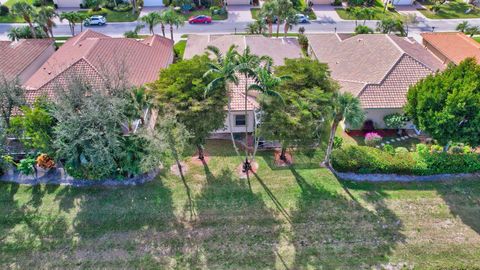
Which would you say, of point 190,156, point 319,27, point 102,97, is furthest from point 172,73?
point 319,27

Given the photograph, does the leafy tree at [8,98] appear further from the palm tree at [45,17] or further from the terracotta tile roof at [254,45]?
the palm tree at [45,17]

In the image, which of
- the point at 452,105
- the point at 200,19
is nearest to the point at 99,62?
the point at 200,19

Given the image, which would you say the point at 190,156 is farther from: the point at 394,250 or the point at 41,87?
the point at 394,250

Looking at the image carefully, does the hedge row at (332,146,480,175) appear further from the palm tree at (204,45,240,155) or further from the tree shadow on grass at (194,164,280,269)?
the palm tree at (204,45,240,155)

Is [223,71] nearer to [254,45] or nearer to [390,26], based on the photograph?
[254,45]

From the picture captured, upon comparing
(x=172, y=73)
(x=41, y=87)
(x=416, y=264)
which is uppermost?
(x=172, y=73)

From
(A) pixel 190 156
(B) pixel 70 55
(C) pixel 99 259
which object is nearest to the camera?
(C) pixel 99 259

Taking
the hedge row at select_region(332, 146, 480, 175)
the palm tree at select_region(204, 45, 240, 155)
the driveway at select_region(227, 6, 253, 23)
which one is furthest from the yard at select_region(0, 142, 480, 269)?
the driveway at select_region(227, 6, 253, 23)
